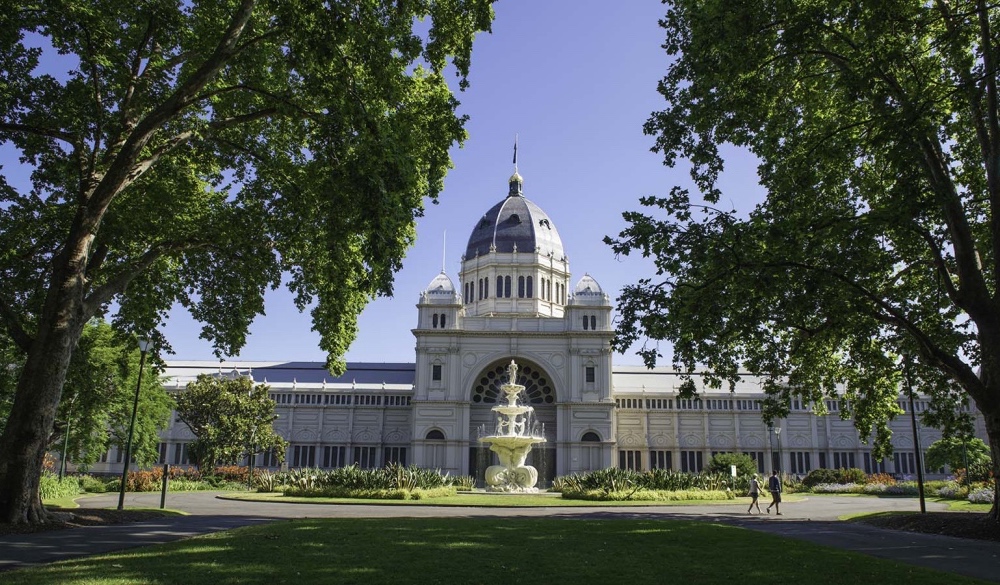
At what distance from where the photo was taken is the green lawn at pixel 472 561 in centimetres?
992

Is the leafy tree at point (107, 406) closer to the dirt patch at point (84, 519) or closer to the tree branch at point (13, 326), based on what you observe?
the dirt patch at point (84, 519)

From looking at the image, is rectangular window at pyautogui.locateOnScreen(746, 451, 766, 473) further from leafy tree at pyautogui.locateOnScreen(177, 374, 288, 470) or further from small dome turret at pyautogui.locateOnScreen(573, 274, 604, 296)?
leafy tree at pyautogui.locateOnScreen(177, 374, 288, 470)

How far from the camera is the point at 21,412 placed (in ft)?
54.6

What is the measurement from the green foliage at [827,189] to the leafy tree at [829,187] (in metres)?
0.05

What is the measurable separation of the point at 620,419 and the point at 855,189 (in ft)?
164

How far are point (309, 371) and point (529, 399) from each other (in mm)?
26862

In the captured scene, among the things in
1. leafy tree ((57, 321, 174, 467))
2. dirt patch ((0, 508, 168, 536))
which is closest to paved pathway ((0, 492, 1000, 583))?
dirt patch ((0, 508, 168, 536))

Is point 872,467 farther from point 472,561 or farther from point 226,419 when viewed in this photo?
point 472,561

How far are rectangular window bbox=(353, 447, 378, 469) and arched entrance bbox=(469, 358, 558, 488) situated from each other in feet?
38.4

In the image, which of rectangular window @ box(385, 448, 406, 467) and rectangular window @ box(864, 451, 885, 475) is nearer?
rectangular window @ box(864, 451, 885, 475)

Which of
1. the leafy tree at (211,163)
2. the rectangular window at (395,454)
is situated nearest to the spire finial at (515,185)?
the rectangular window at (395,454)

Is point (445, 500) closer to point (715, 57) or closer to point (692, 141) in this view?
point (692, 141)

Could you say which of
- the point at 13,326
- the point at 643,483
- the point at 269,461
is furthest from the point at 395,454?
the point at 13,326

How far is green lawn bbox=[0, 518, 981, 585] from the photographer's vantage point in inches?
391
